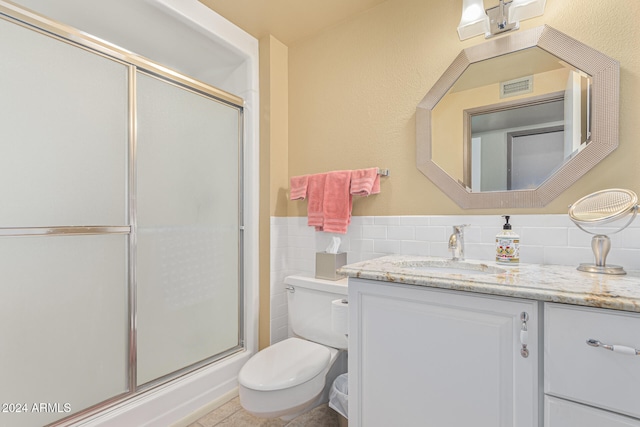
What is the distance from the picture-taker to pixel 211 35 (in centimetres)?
182

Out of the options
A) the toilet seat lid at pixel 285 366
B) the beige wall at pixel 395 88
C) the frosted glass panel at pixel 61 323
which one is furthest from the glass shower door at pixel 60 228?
the beige wall at pixel 395 88

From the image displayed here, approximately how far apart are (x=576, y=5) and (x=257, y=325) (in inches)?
91.2

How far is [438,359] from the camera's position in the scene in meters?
0.96

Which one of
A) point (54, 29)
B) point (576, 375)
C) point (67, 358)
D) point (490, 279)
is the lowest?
point (67, 358)

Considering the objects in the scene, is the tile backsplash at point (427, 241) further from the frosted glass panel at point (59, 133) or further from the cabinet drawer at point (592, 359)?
the frosted glass panel at point (59, 133)

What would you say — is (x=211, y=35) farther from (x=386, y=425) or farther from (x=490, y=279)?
(x=386, y=425)

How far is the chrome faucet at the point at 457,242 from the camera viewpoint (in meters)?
1.37

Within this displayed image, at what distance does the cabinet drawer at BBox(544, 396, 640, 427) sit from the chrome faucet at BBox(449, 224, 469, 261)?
0.65 metres

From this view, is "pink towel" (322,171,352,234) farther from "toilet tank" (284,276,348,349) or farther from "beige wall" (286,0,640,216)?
"toilet tank" (284,276,348,349)

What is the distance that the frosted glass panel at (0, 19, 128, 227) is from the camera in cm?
118

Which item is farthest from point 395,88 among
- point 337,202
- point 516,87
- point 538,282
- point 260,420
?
point 260,420

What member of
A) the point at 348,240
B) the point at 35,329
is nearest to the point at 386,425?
the point at 348,240

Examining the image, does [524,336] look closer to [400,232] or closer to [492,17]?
[400,232]

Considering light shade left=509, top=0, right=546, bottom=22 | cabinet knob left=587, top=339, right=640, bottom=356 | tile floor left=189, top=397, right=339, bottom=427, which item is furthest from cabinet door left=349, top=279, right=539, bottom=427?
light shade left=509, top=0, right=546, bottom=22
